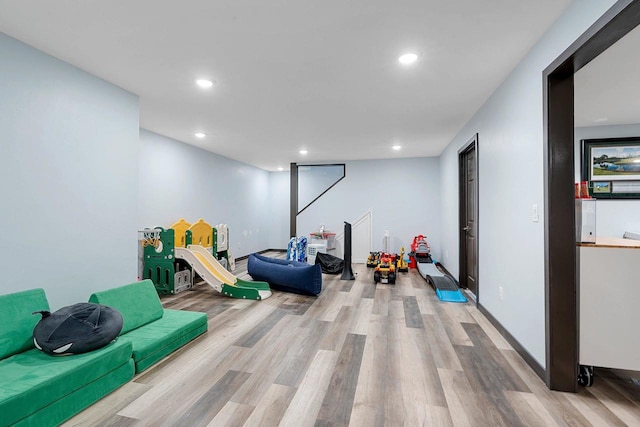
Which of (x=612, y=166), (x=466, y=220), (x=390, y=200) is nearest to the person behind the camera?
(x=612, y=166)

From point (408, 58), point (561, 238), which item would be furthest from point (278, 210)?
point (561, 238)

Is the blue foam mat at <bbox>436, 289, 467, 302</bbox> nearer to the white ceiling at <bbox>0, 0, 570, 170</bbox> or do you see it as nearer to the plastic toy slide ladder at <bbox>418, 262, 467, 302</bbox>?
the plastic toy slide ladder at <bbox>418, 262, 467, 302</bbox>

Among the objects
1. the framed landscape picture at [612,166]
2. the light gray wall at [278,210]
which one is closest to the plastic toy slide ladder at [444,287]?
the framed landscape picture at [612,166]

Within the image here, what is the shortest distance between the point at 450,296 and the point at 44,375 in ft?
13.7

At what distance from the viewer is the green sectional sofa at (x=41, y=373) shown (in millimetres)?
1484

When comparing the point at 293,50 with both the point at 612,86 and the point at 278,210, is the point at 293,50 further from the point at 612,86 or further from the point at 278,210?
the point at 278,210

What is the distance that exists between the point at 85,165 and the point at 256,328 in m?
2.23

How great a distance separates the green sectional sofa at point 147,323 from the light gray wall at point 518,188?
2868 millimetres

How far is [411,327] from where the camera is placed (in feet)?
10.0

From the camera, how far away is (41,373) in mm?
1647

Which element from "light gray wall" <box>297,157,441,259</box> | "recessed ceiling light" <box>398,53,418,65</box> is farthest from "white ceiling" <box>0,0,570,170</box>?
"light gray wall" <box>297,157,441,259</box>

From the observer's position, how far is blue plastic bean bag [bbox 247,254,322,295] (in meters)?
4.16

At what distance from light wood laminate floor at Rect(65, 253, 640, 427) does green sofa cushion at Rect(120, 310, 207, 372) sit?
3.1 inches

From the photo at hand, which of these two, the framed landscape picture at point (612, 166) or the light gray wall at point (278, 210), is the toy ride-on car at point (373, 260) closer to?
the light gray wall at point (278, 210)
